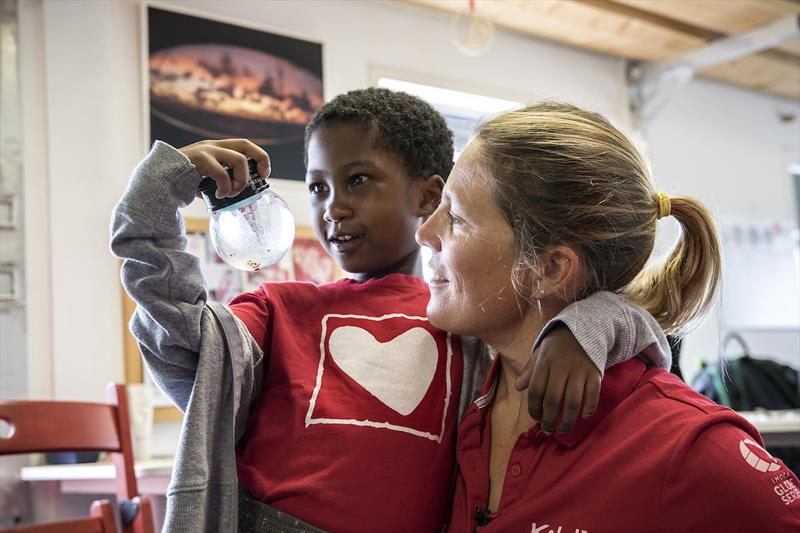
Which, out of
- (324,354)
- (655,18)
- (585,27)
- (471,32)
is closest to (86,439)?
(324,354)

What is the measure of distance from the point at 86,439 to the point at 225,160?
39.3 inches

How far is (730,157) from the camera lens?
584 centimetres

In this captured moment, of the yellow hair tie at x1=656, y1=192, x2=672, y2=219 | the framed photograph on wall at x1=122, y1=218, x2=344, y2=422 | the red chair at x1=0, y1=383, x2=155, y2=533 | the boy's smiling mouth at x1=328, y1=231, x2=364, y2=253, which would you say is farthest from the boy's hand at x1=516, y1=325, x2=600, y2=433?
the framed photograph on wall at x1=122, y1=218, x2=344, y2=422

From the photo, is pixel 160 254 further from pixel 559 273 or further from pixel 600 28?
pixel 600 28

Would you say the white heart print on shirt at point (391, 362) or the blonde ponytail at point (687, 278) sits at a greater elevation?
the blonde ponytail at point (687, 278)

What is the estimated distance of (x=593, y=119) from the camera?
1134 millimetres

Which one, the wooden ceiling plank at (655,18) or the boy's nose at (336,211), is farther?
the wooden ceiling plank at (655,18)

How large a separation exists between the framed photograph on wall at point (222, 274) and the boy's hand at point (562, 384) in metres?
2.16

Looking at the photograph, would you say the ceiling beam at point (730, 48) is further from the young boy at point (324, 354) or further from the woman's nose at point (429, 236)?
the woman's nose at point (429, 236)

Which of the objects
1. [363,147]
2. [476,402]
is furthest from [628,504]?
[363,147]

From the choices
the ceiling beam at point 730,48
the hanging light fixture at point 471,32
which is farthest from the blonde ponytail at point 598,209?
the ceiling beam at point 730,48

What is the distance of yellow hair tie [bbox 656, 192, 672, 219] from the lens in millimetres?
1113

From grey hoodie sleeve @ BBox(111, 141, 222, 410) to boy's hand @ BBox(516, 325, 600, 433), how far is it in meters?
0.41

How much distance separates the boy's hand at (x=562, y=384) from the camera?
0.91 meters
